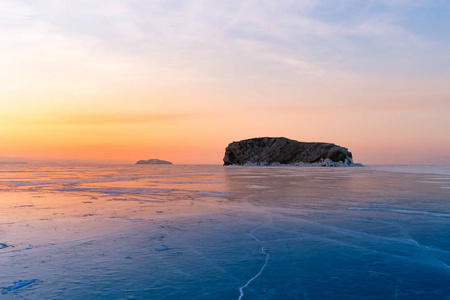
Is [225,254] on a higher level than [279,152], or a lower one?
lower

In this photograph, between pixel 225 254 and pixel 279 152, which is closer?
pixel 225 254

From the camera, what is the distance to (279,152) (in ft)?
457

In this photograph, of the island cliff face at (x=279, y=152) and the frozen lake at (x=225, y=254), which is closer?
the frozen lake at (x=225, y=254)

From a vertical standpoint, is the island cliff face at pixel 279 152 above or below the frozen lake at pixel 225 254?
above

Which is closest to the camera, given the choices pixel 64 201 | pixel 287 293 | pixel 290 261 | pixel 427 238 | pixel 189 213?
pixel 287 293

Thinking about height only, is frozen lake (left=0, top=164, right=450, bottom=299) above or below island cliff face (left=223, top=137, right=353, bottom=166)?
below

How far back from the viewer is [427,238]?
19.6 ft

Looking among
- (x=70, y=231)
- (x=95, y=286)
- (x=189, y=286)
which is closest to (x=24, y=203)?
(x=70, y=231)

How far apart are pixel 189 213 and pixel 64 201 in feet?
17.4

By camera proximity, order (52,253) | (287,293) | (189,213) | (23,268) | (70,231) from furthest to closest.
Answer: (189,213), (70,231), (52,253), (23,268), (287,293)

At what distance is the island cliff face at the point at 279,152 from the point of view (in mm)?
121719

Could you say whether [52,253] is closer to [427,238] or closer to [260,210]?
[260,210]

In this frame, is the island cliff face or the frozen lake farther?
the island cliff face

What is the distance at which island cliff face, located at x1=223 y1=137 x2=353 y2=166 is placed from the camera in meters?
122
